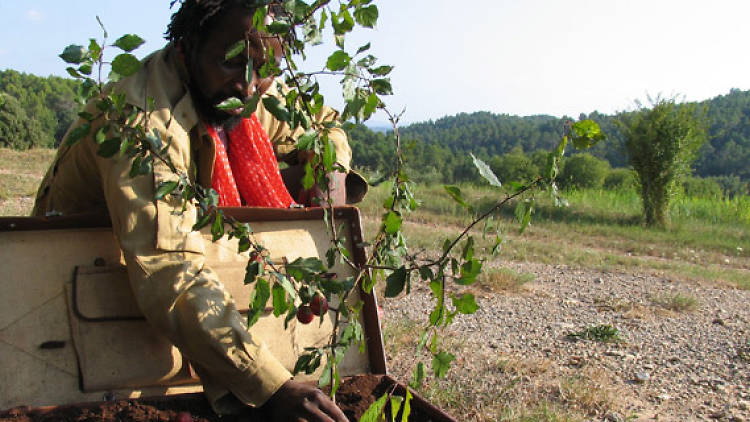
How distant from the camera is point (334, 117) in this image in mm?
3090

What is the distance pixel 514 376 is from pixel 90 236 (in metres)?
2.11

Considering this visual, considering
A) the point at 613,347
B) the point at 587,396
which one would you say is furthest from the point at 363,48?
the point at 613,347

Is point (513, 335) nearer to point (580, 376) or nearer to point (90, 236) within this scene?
point (580, 376)

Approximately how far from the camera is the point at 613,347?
4004mm

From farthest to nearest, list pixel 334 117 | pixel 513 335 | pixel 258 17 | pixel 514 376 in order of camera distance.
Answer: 1. pixel 513 335
2. pixel 514 376
3. pixel 334 117
4. pixel 258 17

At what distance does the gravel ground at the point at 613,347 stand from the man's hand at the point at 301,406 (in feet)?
3.76

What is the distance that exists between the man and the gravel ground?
47.3 inches

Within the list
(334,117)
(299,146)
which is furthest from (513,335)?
(299,146)

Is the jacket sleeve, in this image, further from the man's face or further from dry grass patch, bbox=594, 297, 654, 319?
dry grass patch, bbox=594, 297, 654, 319

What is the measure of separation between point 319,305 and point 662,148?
11259 mm

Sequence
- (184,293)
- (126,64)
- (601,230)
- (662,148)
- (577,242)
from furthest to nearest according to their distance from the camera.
→ (662,148), (601,230), (577,242), (184,293), (126,64)

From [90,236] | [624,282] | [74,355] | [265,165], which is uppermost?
[265,165]

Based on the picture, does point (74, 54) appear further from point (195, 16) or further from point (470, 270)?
point (470, 270)

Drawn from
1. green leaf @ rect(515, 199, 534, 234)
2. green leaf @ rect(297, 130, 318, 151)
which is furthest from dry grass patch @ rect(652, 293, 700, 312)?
green leaf @ rect(297, 130, 318, 151)
